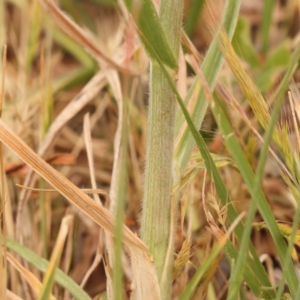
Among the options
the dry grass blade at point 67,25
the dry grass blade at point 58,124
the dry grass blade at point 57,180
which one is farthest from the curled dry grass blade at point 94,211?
the dry grass blade at point 58,124

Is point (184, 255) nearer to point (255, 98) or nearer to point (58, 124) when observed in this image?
point (255, 98)

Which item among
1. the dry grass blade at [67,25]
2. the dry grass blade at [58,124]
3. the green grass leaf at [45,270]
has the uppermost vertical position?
the dry grass blade at [67,25]

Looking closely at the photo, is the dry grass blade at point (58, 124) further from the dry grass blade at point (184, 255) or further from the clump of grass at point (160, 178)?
the dry grass blade at point (184, 255)

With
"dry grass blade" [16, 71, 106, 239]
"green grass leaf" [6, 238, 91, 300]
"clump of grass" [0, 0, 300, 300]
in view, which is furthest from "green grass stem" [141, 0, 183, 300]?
"dry grass blade" [16, 71, 106, 239]

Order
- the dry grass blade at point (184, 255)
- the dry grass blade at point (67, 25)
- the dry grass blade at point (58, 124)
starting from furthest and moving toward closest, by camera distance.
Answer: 1. the dry grass blade at point (58, 124)
2. the dry grass blade at point (184, 255)
3. the dry grass blade at point (67, 25)

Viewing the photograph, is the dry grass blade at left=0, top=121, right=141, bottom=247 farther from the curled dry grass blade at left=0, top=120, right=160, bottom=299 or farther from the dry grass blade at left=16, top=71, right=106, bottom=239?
the dry grass blade at left=16, top=71, right=106, bottom=239

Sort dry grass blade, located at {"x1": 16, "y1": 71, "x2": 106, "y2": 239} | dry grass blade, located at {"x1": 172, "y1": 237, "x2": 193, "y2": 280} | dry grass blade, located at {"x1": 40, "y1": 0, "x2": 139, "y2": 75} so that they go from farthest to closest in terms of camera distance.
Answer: dry grass blade, located at {"x1": 16, "y1": 71, "x2": 106, "y2": 239}
dry grass blade, located at {"x1": 172, "y1": 237, "x2": 193, "y2": 280}
dry grass blade, located at {"x1": 40, "y1": 0, "x2": 139, "y2": 75}

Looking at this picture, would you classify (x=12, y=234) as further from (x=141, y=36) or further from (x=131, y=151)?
(x=141, y=36)

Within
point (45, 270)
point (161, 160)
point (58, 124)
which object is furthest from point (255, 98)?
point (58, 124)

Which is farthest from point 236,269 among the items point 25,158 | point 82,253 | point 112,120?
point 112,120

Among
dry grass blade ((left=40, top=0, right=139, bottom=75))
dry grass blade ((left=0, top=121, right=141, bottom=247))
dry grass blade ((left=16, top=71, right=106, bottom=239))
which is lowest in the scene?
dry grass blade ((left=16, top=71, right=106, bottom=239))
